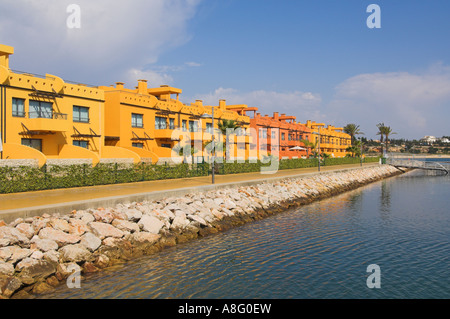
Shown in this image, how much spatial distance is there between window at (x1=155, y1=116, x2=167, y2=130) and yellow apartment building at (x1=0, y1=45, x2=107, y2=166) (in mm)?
9295

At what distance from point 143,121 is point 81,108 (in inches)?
328

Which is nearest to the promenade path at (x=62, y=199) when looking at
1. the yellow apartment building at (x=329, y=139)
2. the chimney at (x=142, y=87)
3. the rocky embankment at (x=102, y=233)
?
the rocky embankment at (x=102, y=233)

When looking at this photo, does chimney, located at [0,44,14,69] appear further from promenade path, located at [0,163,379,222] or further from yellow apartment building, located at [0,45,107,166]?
promenade path, located at [0,163,379,222]

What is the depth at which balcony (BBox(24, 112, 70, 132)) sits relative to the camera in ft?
91.8

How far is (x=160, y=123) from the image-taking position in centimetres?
4309

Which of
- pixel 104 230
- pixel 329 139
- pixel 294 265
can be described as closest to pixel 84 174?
pixel 104 230

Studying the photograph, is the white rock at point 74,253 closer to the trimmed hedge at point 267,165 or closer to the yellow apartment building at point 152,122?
the yellow apartment building at point 152,122

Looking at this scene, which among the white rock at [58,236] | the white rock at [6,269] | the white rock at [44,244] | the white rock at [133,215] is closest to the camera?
the white rock at [6,269]

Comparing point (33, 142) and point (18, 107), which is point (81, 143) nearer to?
point (33, 142)

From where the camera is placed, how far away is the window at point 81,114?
1287 inches

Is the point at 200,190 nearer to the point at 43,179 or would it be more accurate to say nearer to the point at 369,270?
the point at 43,179

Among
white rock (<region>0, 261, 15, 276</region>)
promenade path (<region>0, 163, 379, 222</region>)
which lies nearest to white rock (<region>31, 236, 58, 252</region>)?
white rock (<region>0, 261, 15, 276</region>)

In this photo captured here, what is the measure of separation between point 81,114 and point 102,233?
2135 cm

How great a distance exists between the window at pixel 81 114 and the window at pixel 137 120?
6304 mm
